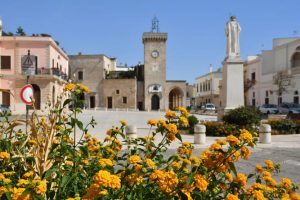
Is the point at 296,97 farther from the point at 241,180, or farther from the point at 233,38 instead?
the point at 241,180

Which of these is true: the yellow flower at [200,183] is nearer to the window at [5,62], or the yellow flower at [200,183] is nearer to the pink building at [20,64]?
the pink building at [20,64]

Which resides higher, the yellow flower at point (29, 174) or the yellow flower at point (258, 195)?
the yellow flower at point (29, 174)

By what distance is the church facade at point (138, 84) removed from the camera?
53.7 metres

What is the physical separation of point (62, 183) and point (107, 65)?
2326 inches

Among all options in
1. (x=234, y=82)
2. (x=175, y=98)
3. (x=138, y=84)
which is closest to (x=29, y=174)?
(x=234, y=82)

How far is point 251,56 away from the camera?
6388 cm

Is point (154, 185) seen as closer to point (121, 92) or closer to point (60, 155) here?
point (60, 155)

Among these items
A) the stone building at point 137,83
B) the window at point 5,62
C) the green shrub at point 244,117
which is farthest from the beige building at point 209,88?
the green shrub at point 244,117

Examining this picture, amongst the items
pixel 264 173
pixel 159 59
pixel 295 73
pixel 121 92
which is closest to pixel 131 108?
pixel 121 92

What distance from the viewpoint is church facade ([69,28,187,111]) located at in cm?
5366

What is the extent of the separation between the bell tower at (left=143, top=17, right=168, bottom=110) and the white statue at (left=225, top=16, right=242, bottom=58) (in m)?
34.3

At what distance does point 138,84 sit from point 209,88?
24.8 m

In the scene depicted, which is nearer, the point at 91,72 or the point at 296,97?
the point at 296,97

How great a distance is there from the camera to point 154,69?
54.1m
